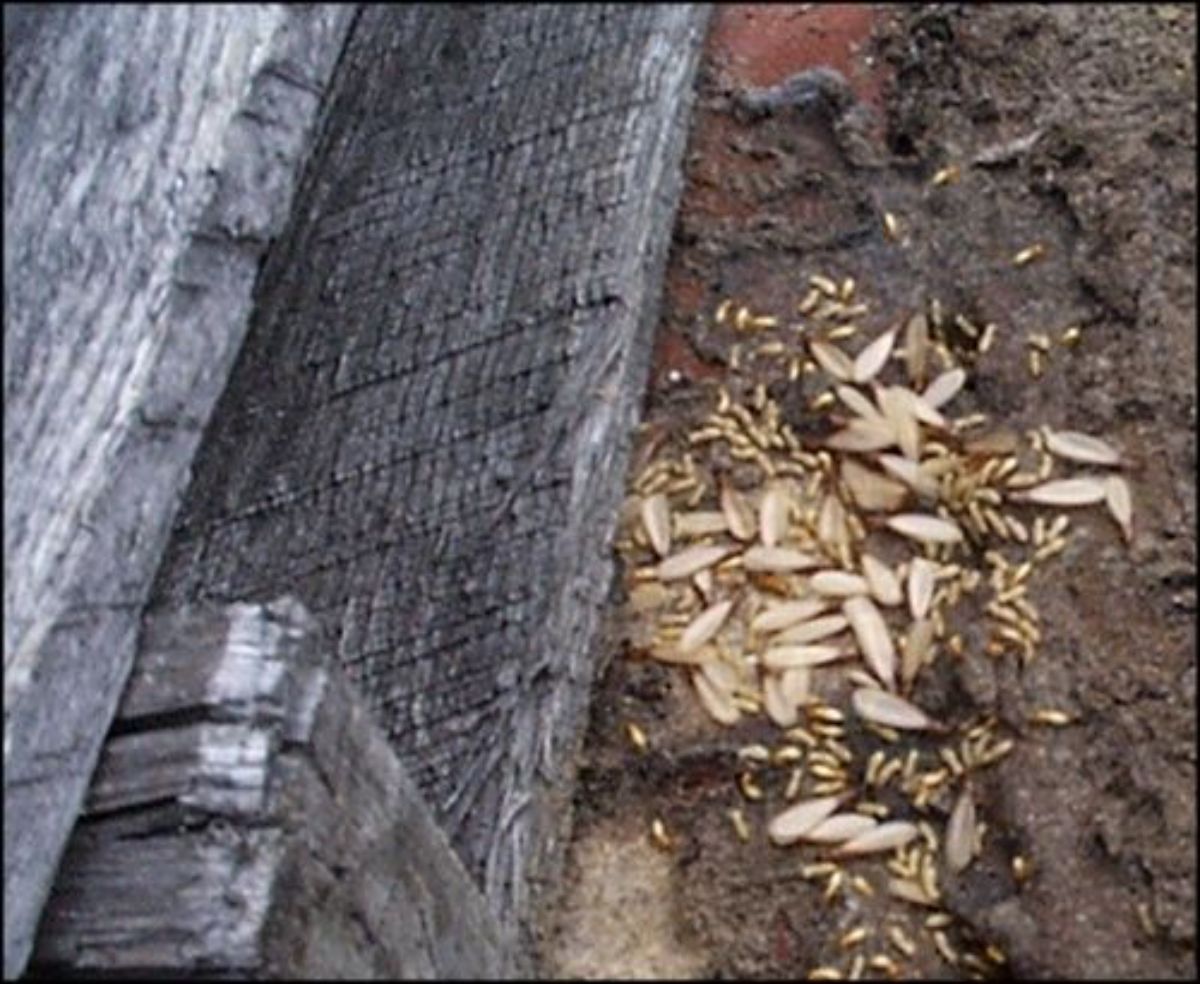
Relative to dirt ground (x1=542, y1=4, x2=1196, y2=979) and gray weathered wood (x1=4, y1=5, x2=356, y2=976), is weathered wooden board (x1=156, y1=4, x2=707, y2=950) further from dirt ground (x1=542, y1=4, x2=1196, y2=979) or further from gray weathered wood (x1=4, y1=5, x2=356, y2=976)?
gray weathered wood (x1=4, y1=5, x2=356, y2=976)

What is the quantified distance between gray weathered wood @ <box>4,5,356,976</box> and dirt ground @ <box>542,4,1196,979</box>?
0.38 metres

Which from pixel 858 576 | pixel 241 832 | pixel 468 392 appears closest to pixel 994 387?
pixel 858 576

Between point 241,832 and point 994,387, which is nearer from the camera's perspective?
point 241,832

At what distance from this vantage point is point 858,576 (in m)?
1.78

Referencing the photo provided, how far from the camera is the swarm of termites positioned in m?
1.66

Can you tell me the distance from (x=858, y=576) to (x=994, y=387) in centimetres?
15

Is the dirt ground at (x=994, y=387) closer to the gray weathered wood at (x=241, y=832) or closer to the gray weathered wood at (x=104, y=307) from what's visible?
the gray weathered wood at (x=241, y=832)

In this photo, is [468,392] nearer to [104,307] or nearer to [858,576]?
[858,576]

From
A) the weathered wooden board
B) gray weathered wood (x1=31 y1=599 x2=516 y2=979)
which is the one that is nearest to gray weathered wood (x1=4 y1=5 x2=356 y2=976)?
gray weathered wood (x1=31 y1=599 x2=516 y2=979)

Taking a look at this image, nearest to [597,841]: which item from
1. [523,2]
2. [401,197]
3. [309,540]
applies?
[309,540]

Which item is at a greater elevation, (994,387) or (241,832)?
(241,832)

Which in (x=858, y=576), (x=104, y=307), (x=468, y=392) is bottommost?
(x=858, y=576)

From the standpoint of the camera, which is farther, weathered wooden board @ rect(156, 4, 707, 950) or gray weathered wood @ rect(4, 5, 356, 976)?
weathered wooden board @ rect(156, 4, 707, 950)

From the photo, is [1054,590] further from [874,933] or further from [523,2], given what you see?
[523,2]
